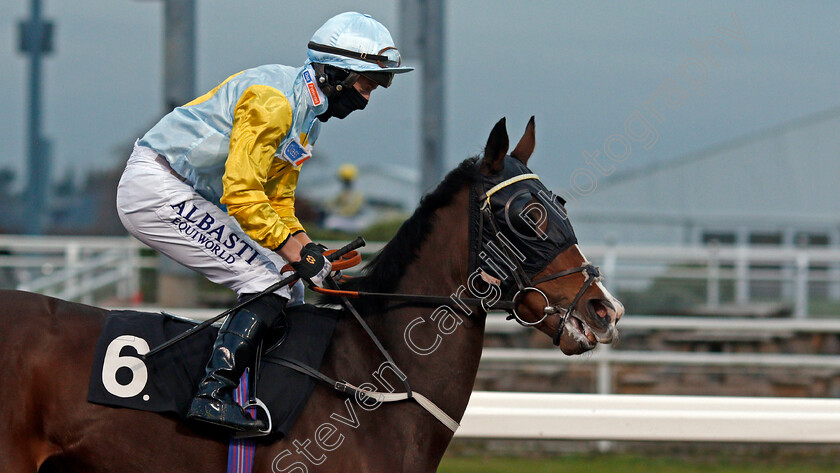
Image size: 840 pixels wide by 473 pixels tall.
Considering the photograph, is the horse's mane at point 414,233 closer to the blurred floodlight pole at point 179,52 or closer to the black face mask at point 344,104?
the black face mask at point 344,104

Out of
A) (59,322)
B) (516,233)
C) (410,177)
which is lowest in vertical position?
(410,177)

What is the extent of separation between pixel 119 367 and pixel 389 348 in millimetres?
794

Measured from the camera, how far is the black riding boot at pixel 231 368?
261 centimetres

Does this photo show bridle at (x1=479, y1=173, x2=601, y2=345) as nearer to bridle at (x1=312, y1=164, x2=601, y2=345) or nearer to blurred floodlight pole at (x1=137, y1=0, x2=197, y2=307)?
bridle at (x1=312, y1=164, x2=601, y2=345)

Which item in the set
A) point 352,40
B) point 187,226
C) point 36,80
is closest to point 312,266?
point 187,226

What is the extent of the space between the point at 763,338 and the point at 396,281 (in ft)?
18.3

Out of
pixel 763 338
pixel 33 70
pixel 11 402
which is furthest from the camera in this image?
pixel 33 70

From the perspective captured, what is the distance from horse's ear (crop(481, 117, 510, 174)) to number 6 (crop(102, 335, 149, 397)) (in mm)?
1162

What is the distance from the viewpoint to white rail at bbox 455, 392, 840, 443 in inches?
164

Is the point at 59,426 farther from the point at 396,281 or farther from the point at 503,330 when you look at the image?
the point at 503,330

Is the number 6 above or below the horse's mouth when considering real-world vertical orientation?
below

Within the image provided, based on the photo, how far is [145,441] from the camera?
8.87 feet

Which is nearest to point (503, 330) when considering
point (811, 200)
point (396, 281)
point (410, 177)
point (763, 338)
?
point (763, 338)

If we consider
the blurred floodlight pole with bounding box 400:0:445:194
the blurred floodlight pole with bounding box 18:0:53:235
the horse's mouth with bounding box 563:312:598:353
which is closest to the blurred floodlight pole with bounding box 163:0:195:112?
the blurred floodlight pole with bounding box 400:0:445:194
